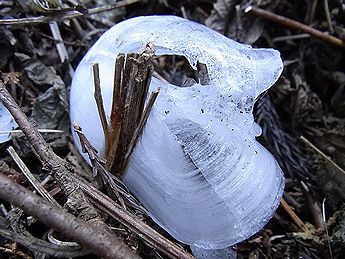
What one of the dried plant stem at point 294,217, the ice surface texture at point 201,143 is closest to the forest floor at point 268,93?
the dried plant stem at point 294,217

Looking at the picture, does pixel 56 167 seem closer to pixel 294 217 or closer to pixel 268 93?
pixel 294 217

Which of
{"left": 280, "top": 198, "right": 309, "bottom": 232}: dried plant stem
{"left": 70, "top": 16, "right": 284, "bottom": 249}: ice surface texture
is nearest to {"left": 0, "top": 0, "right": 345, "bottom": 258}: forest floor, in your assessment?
{"left": 280, "top": 198, "right": 309, "bottom": 232}: dried plant stem

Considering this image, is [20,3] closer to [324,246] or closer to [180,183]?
[180,183]

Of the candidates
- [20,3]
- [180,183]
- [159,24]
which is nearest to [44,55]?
[20,3]

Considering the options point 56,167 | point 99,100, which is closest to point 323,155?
Answer: point 99,100

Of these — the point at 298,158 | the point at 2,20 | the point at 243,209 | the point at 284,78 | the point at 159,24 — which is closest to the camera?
Answer: the point at 243,209

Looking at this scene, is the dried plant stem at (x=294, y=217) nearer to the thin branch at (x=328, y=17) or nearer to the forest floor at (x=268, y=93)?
the forest floor at (x=268, y=93)

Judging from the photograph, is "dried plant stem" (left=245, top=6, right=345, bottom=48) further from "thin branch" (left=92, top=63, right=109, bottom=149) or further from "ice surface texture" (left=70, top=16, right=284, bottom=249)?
"thin branch" (left=92, top=63, right=109, bottom=149)
